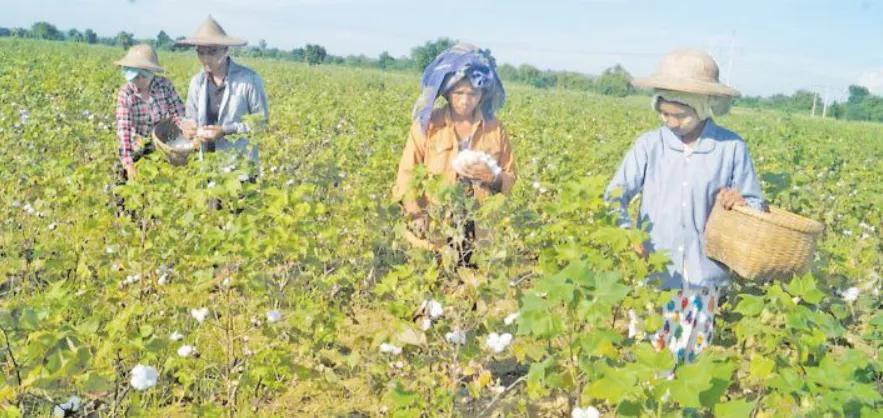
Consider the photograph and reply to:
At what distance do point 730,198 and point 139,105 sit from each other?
11.4 ft

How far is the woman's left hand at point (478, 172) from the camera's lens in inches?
125

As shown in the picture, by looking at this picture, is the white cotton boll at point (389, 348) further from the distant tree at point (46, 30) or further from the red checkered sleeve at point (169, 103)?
the distant tree at point (46, 30)

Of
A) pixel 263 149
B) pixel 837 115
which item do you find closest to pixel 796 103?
pixel 837 115

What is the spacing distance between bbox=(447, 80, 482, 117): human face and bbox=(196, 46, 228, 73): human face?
5.21ft

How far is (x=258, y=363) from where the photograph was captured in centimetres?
250

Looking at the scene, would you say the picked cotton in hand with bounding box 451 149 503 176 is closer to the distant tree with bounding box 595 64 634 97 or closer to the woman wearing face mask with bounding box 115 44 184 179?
the woman wearing face mask with bounding box 115 44 184 179

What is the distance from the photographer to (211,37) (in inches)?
168

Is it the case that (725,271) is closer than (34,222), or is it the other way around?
(725,271)

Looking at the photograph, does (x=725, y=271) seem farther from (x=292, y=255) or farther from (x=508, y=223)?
(x=292, y=255)

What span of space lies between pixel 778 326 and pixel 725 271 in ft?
2.10

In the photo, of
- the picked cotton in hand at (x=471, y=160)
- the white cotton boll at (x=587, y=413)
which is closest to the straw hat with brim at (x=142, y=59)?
the picked cotton in hand at (x=471, y=160)

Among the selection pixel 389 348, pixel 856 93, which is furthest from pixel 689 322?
pixel 856 93

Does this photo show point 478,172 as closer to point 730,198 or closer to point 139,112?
point 730,198

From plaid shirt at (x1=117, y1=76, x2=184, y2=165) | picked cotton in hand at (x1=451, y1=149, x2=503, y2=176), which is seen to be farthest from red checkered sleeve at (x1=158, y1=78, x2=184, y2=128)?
picked cotton in hand at (x1=451, y1=149, x2=503, y2=176)
